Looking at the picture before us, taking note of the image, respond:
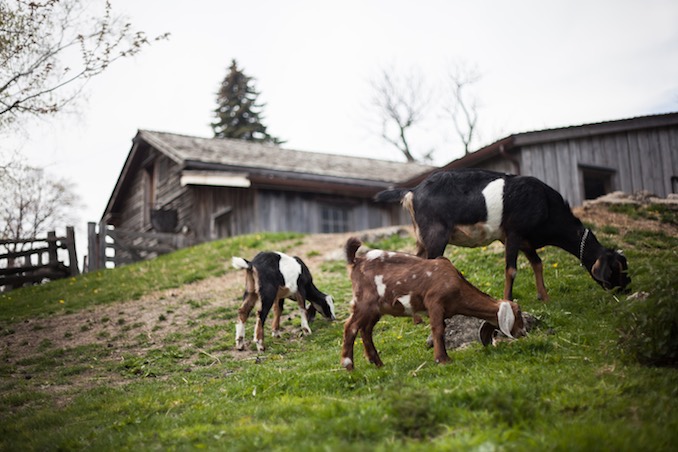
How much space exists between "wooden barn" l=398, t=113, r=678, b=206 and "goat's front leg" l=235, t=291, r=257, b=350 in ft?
36.9

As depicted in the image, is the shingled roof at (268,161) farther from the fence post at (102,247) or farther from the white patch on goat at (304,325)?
the white patch on goat at (304,325)

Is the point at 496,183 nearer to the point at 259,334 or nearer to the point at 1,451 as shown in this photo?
the point at 259,334

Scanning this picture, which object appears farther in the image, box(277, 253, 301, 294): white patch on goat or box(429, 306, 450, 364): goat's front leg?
box(277, 253, 301, 294): white patch on goat

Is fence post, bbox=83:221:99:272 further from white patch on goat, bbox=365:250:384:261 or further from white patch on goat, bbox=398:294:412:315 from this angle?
white patch on goat, bbox=398:294:412:315

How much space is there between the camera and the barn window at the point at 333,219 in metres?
24.3

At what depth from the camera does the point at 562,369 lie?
241 inches

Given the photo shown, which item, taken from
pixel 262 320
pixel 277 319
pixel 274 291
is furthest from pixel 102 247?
pixel 262 320

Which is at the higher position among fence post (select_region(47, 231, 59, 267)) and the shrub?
Answer: fence post (select_region(47, 231, 59, 267))

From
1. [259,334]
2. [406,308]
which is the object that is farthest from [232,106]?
[406,308]

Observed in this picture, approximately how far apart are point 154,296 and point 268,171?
335 inches

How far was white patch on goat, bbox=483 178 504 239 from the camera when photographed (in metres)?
9.04

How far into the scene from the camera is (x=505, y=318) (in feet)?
22.0

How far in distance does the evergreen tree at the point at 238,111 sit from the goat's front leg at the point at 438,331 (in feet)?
124

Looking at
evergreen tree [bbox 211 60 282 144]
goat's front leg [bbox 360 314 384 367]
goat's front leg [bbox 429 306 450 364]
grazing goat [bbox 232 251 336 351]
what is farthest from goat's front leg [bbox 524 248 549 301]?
evergreen tree [bbox 211 60 282 144]
